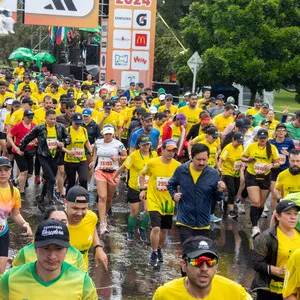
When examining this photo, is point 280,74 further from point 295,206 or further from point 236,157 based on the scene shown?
point 295,206

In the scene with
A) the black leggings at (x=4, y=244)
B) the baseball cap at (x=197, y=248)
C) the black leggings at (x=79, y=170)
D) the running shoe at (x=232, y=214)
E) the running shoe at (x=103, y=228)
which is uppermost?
the baseball cap at (x=197, y=248)

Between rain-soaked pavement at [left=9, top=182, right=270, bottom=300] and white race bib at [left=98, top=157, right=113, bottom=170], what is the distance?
997mm

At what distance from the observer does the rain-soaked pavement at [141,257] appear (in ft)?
32.9

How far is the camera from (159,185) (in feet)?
35.5

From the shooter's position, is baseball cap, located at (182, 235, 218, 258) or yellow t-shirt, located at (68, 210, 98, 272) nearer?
baseball cap, located at (182, 235, 218, 258)

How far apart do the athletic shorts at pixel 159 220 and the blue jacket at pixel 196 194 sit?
3.85ft

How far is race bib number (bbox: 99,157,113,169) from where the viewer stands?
12.9 meters

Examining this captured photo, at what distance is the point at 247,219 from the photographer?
1462 centimetres

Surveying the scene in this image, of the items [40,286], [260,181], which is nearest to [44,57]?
[260,181]

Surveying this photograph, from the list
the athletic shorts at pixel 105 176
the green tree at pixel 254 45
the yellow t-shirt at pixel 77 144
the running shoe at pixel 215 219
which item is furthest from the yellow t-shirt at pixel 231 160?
the green tree at pixel 254 45

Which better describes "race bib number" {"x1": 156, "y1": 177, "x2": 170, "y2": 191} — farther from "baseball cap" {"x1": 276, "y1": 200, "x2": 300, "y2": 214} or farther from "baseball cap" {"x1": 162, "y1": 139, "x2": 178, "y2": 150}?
"baseball cap" {"x1": 276, "y1": 200, "x2": 300, "y2": 214}

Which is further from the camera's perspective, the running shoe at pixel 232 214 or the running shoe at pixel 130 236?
the running shoe at pixel 232 214

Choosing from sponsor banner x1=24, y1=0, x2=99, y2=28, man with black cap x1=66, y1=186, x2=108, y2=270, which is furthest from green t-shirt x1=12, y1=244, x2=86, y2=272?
sponsor banner x1=24, y1=0, x2=99, y2=28

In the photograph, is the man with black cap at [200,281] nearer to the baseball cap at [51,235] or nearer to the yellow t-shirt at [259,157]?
the baseball cap at [51,235]
